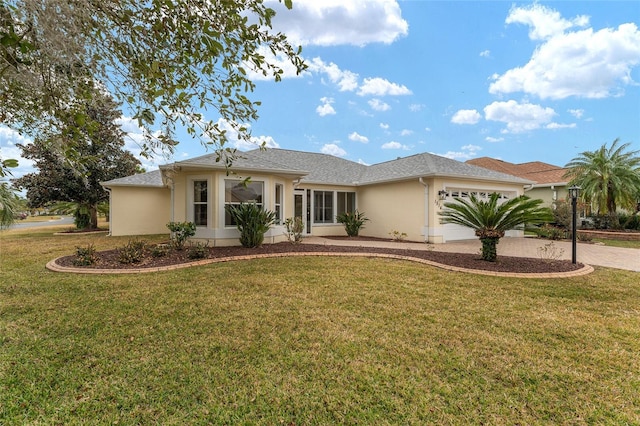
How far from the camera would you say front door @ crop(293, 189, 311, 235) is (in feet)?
47.8

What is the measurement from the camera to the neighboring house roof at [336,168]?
36.1 ft

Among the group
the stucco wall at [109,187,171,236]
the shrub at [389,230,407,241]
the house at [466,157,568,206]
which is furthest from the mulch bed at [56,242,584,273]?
the house at [466,157,568,206]

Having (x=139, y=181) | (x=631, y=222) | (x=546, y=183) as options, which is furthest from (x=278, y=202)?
(x=631, y=222)

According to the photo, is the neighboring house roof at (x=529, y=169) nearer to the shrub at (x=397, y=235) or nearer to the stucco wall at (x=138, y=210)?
the shrub at (x=397, y=235)

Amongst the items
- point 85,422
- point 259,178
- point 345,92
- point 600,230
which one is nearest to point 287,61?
point 85,422

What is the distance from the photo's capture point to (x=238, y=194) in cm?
1089

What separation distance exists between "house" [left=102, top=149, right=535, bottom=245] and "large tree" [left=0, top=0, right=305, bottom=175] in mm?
5090

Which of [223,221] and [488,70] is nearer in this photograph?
[223,221]

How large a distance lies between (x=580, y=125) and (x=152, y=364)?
22.7 meters

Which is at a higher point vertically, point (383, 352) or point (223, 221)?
point (223, 221)

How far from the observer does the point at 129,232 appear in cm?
1655

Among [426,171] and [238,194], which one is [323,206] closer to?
[426,171]

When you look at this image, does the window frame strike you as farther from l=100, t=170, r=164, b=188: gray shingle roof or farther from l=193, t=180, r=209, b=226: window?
l=100, t=170, r=164, b=188: gray shingle roof

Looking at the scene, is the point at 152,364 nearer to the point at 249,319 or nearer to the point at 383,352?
the point at 249,319
